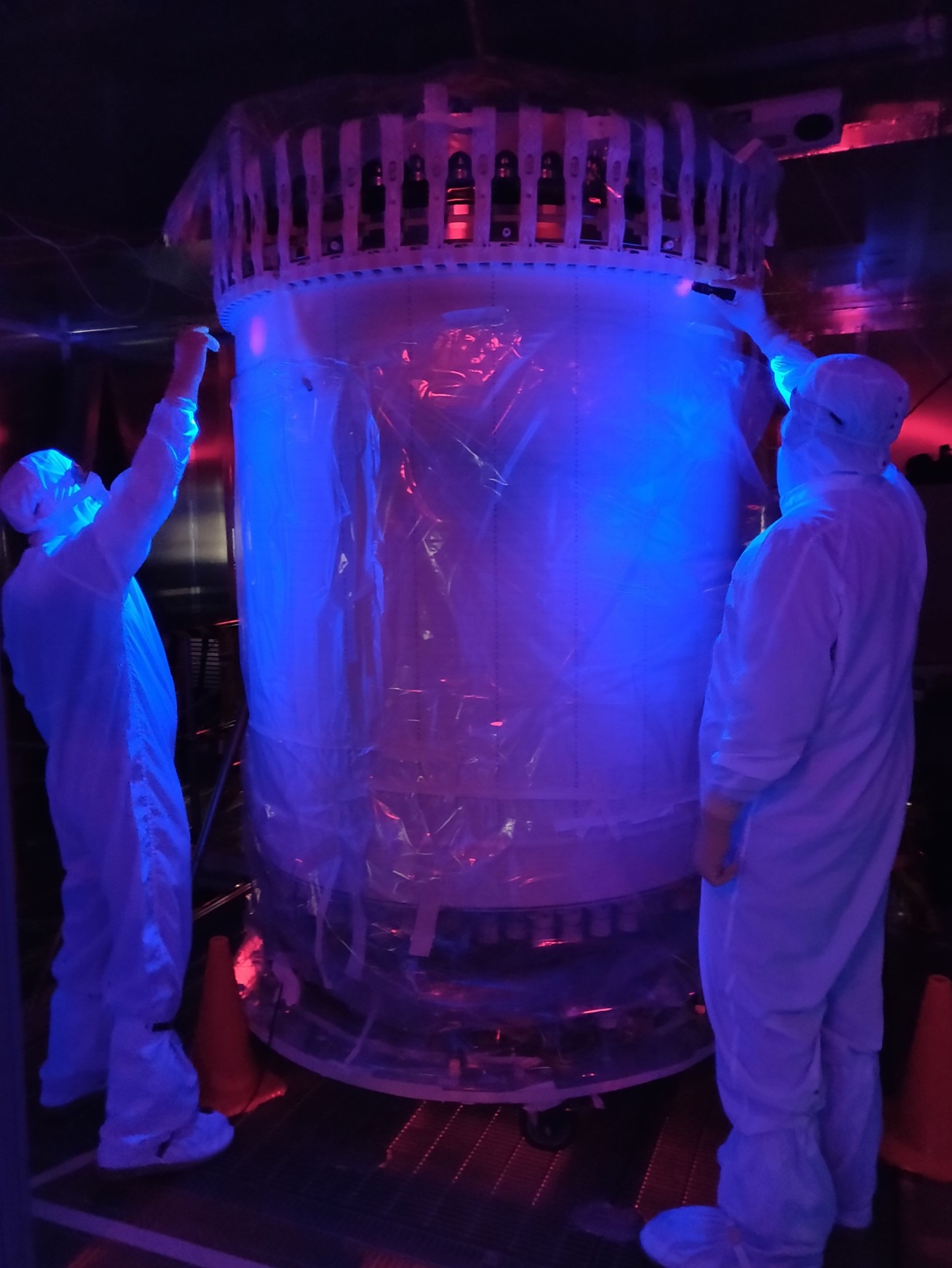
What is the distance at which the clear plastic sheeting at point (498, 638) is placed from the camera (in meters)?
1.59

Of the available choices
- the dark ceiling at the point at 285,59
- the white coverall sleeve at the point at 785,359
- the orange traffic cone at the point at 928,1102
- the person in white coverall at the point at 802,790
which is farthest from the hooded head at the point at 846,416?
the orange traffic cone at the point at 928,1102

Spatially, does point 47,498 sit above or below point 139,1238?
above

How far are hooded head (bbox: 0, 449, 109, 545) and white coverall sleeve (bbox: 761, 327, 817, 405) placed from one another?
1266 mm

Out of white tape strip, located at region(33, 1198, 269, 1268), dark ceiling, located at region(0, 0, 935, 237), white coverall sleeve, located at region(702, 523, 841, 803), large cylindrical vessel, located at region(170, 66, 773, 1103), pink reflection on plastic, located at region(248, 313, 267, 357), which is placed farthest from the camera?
pink reflection on plastic, located at region(248, 313, 267, 357)

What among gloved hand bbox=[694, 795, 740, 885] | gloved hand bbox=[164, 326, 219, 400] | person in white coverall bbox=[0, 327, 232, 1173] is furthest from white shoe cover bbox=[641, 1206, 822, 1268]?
gloved hand bbox=[164, 326, 219, 400]

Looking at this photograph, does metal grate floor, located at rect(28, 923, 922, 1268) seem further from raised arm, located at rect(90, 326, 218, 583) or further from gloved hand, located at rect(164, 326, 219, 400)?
gloved hand, located at rect(164, 326, 219, 400)

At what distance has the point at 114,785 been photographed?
1.66 meters

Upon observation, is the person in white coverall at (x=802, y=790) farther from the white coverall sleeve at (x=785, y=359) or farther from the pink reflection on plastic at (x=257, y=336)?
the pink reflection on plastic at (x=257, y=336)

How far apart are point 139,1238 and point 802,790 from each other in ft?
4.14

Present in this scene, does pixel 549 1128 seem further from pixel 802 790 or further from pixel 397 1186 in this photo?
pixel 802 790

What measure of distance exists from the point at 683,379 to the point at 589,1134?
140 cm

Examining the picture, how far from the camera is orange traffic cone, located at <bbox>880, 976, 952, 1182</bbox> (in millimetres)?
Result: 1585

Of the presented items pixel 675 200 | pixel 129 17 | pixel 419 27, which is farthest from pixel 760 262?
pixel 129 17

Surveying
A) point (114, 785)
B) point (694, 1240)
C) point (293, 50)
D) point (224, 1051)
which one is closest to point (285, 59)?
point (293, 50)
